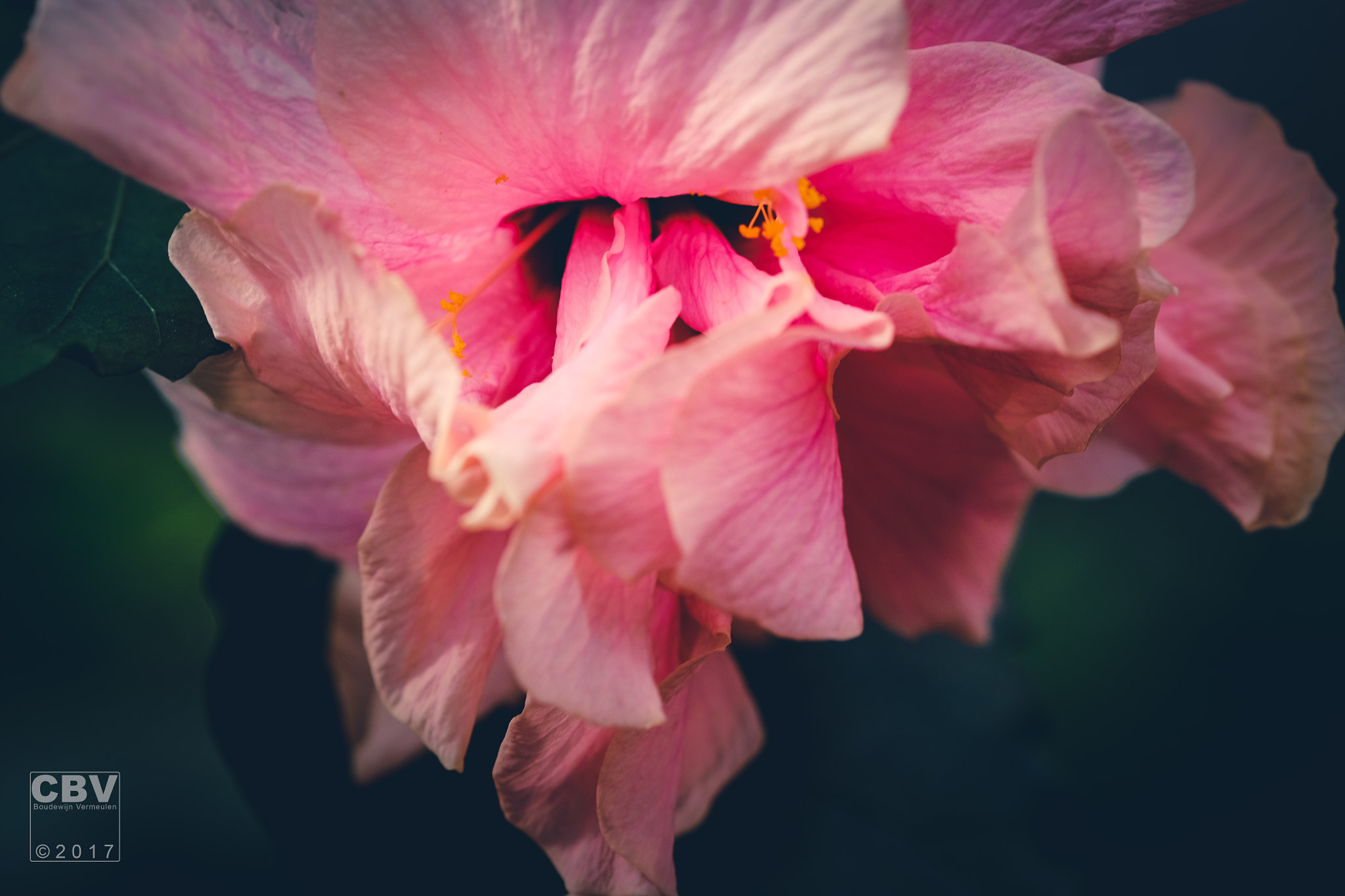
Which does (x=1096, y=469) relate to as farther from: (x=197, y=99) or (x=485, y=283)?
(x=197, y=99)

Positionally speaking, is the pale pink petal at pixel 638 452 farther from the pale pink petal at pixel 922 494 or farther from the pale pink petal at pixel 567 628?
the pale pink petal at pixel 922 494

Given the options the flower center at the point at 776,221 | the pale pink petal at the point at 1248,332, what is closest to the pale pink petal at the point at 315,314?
the flower center at the point at 776,221

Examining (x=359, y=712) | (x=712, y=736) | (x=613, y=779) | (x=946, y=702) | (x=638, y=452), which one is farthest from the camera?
(x=946, y=702)

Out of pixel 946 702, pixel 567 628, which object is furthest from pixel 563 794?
pixel 946 702

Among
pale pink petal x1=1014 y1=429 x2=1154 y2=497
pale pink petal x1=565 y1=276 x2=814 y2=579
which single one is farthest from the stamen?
pale pink petal x1=1014 y1=429 x2=1154 y2=497

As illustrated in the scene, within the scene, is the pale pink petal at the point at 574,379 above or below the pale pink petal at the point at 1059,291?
below

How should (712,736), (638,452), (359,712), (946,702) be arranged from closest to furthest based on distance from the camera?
(638,452), (712,736), (359,712), (946,702)

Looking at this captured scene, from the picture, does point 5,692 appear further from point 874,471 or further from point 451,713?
point 874,471

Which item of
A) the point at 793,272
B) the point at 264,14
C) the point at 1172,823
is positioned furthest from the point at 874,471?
the point at 1172,823
